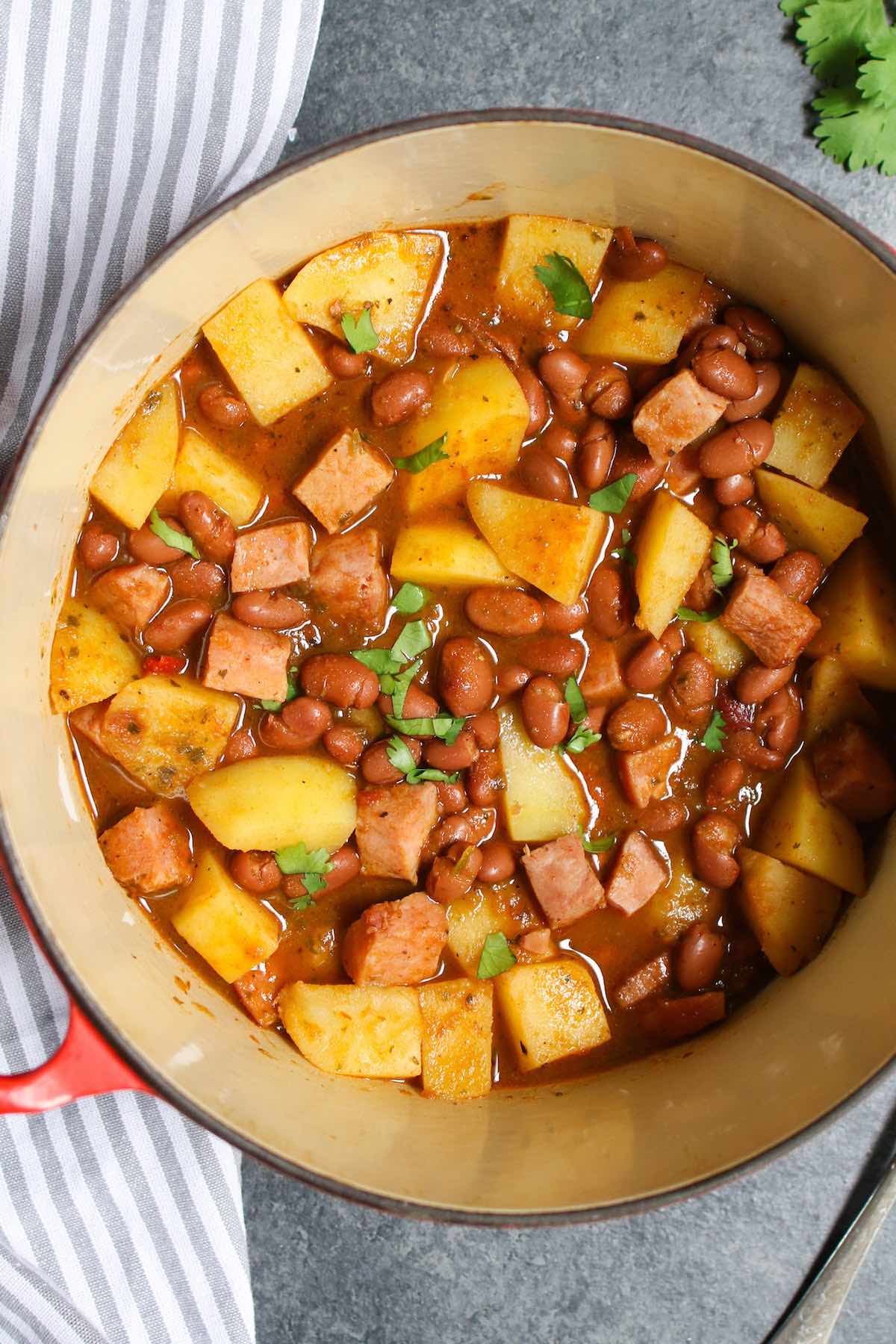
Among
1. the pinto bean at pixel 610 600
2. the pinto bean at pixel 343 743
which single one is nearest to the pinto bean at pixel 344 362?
the pinto bean at pixel 610 600

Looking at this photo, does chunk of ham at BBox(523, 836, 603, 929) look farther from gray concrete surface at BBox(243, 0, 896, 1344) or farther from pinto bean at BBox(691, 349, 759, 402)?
pinto bean at BBox(691, 349, 759, 402)

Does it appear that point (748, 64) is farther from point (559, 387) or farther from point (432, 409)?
point (432, 409)

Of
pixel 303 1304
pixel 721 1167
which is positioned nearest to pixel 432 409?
pixel 721 1167

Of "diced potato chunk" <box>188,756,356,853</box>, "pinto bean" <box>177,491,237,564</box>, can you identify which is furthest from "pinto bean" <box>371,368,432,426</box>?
"diced potato chunk" <box>188,756,356,853</box>

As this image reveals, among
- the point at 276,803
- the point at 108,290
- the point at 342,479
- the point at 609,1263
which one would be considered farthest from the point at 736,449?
the point at 609,1263

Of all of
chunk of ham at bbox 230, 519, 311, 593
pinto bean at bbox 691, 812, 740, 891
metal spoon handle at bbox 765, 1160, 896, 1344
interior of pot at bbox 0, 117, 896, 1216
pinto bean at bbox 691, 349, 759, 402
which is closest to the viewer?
interior of pot at bbox 0, 117, 896, 1216

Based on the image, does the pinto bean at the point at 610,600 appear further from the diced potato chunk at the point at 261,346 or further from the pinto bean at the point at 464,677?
the diced potato chunk at the point at 261,346

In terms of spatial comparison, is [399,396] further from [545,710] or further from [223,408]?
[545,710]
